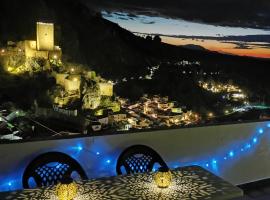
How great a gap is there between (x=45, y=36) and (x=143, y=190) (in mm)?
1737

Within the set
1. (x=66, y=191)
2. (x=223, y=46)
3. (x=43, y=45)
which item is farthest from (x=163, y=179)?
(x=223, y=46)

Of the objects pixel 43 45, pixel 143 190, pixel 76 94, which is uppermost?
pixel 43 45

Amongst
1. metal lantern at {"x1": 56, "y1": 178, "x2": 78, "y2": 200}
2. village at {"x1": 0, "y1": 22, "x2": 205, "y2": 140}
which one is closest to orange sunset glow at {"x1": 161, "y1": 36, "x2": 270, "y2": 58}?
village at {"x1": 0, "y1": 22, "x2": 205, "y2": 140}

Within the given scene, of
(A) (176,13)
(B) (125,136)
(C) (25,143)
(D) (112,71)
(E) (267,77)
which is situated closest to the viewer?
(C) (25,143)

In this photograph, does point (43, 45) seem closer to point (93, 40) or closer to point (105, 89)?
point (93, 40)

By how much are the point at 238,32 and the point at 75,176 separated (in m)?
2.74

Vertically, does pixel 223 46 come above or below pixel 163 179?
above

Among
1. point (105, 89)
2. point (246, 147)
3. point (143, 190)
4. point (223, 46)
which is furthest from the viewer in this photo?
point (223, 46)

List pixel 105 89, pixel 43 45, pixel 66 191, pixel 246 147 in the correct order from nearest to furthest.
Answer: pixel 66 191 < pixel 43 45 < pixel 105 89 < pixel 246 147

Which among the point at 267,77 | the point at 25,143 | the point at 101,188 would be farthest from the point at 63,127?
the point at 267,77

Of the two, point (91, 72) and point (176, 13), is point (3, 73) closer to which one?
point (91, 72)

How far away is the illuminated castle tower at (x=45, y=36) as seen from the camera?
9.88 ft

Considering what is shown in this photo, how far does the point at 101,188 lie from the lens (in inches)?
83.3

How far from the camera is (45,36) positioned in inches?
121
